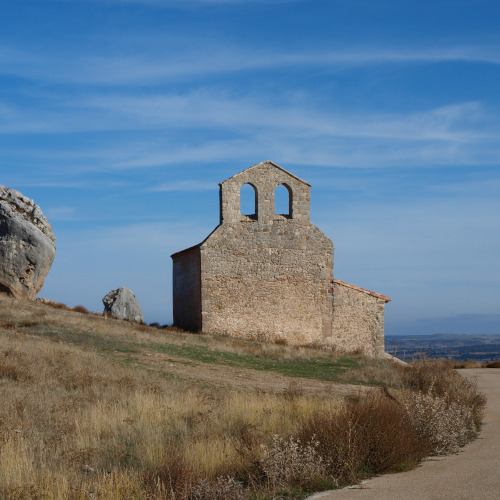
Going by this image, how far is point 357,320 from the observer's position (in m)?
29.1

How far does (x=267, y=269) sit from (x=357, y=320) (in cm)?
489

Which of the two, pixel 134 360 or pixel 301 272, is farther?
pixel 301 272

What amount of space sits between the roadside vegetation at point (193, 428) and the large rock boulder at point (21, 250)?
31.2 feet

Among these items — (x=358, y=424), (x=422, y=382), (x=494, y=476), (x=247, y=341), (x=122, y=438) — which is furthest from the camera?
(x=247, y=341)

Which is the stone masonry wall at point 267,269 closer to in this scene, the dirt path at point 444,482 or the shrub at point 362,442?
the dirt path at point 444,482

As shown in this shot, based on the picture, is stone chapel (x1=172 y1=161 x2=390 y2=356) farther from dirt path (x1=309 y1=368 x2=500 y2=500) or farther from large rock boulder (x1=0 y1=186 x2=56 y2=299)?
dirt path (x1=309 y1=368 x2=500 y2=500)

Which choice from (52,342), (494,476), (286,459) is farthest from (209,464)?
(52,342)

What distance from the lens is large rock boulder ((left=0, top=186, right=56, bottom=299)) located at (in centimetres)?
2639

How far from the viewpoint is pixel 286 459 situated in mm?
7344

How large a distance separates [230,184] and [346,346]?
892cm

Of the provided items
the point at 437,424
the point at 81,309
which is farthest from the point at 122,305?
the point at 437,424

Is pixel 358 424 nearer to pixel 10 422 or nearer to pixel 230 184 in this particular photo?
pixel 10 422

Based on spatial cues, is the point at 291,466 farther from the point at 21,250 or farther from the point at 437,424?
the point at 21,250

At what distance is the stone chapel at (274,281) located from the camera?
27.5 m
